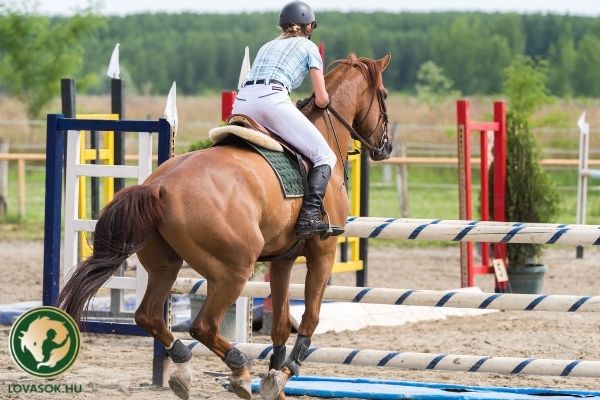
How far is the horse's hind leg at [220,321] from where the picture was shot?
17.1ft

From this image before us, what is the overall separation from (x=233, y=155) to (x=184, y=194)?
15.7 inches

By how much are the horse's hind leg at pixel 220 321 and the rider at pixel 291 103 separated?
0.50 m

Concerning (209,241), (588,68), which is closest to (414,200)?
(209,241)

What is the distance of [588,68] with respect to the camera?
207ft

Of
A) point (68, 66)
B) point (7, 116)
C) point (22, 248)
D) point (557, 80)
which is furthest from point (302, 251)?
point (557, 80)

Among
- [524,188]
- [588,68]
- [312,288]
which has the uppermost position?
[588,68]

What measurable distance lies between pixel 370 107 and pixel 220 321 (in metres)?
1.70

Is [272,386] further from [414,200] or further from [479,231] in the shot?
[414,200]

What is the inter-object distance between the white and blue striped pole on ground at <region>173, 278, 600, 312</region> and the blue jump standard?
0.42 metres

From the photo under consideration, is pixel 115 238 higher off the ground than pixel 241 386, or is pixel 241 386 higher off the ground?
pixel 115 238

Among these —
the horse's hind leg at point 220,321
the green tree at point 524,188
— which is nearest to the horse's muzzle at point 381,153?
the horse's hind leg at point 220,321

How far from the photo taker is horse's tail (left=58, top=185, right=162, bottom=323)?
16.5 ft

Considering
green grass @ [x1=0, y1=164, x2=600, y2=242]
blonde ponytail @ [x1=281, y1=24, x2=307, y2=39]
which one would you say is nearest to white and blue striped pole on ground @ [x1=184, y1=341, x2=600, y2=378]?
blonde ponytail @ [x1=281, y1=24, x2=307, y2=39]

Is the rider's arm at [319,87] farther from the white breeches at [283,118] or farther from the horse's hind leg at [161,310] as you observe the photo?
the horse's hind leg at [161,310]
